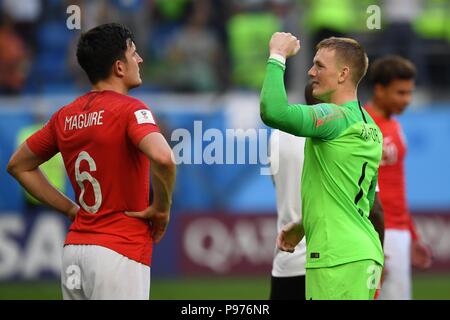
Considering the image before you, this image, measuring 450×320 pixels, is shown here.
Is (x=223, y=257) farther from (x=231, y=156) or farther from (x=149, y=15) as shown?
(x=231, y=156)

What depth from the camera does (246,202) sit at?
14.7m

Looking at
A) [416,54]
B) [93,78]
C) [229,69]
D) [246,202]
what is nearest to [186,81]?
[229,69]

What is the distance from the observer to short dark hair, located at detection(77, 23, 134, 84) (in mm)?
6293

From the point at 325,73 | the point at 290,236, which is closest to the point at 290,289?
the point at 290,236

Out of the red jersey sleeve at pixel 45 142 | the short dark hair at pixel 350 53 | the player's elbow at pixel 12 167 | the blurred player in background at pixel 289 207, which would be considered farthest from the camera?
the blurred player in background at pixel 289 207

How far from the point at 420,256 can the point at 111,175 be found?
3801mm

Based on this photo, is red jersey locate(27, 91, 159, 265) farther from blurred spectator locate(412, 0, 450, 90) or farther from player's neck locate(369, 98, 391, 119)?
blurred spectator locate(412, 0, 450, 90)

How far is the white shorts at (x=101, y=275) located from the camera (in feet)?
19.9

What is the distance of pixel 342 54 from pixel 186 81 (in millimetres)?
9211

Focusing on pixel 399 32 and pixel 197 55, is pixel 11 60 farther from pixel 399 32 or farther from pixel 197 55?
pixel 399 32

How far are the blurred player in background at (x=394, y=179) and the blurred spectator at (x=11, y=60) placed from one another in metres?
7.10

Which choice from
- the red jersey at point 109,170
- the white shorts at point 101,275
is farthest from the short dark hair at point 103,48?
the white shorts at point 101,275

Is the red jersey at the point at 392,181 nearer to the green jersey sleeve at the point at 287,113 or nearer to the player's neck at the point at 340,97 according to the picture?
the player's neck at the point at 340,97
